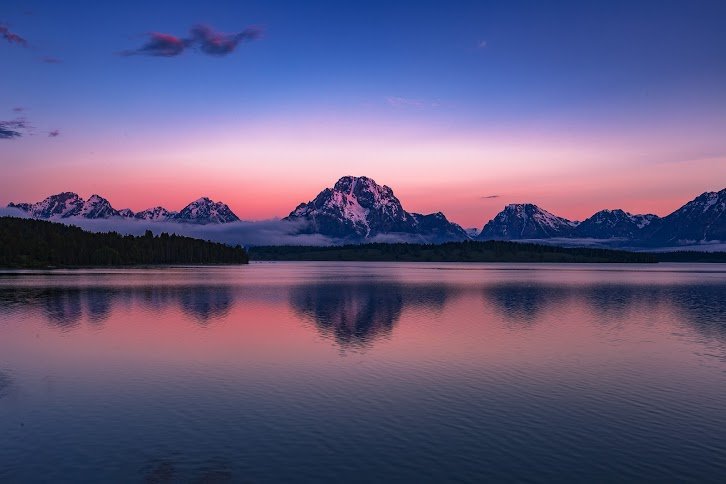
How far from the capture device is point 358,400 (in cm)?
3784

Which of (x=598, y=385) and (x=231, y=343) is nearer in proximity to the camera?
(x=598, y=385)

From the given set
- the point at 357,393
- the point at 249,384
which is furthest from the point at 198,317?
the point at 357,393

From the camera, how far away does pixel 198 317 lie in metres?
84.6

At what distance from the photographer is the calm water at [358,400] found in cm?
2638

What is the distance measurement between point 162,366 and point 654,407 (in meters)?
36.8

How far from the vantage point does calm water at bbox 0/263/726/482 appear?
2638 centimetres

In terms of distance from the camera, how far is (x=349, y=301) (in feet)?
376

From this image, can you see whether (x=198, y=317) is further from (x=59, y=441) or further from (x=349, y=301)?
(x=59, y=441)

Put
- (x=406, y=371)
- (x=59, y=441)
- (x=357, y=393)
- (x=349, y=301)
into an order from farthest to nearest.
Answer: (x=349, y=301) → (x=406, y=371) → (x=357, y=393) → (x=59, y=441)

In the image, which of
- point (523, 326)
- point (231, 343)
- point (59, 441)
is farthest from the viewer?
point (523, 326)

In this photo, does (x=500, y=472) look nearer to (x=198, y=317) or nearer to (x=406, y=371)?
(x=406, y=371)

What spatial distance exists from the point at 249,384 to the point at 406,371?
12593 mm

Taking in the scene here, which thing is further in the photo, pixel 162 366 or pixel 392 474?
pixel 162 366

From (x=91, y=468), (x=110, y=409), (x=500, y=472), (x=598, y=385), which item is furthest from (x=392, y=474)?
(x=598, y=385)
